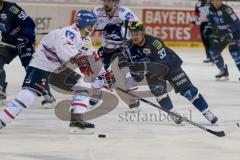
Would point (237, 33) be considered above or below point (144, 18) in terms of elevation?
above

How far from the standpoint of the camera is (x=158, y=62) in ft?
26.0

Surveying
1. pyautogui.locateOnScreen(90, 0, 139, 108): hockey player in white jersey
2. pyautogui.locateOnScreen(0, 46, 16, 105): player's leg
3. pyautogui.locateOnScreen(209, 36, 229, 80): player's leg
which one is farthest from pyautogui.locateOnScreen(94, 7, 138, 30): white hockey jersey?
pyautogui.locateOnScreen(209, 36, 229, 80): player's leg

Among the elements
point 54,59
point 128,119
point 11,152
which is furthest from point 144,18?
point 11,152

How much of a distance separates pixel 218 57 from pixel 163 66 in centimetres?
509

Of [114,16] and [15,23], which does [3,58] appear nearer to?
[15,23]

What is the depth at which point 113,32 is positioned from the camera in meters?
9.59

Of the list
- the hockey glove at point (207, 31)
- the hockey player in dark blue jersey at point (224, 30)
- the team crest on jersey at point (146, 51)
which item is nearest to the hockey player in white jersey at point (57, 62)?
the team crest on jersey at point (146, 51)

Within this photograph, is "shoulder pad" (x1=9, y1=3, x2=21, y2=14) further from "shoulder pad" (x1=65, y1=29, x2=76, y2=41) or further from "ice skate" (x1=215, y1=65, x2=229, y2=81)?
"ice skate" (x1=215, y1=65, x2=229, y2=81)

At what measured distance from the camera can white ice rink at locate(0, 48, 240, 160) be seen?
20.7 feet

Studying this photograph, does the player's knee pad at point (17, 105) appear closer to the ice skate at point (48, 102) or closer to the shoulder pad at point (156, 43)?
the shoulder pad at point (156, 43)

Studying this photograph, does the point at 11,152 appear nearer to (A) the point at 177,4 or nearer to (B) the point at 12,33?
(B) the point at 12,33

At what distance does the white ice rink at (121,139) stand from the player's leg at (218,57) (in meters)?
2.80

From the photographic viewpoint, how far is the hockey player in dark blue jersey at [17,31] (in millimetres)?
9148

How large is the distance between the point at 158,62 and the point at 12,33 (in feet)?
7.58
